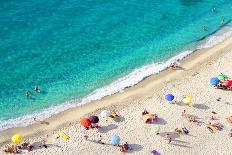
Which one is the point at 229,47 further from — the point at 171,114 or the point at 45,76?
the point at 45,76

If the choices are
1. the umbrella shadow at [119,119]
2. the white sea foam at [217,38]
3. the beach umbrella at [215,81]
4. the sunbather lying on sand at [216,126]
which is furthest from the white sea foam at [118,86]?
the sunbather lying on sand at [216,126]

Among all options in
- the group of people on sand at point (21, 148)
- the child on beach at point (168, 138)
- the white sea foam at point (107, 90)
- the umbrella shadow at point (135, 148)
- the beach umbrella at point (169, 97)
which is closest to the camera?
the group of people on sand at point (21, 148)

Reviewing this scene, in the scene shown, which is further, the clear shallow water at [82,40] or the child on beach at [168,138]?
the clear shallow water at [82,40]

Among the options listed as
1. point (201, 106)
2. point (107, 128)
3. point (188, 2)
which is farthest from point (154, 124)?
point (188, 2)

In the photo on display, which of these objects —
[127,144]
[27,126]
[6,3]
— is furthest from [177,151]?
[6,3]

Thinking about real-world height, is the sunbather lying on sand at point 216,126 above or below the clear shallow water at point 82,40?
below

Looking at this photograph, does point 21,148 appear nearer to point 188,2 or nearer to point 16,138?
point 16,138

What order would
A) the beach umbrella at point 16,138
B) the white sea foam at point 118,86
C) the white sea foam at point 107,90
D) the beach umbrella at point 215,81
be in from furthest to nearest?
the beach umbrella at point 215,81
the white sea foam at point 118,86
the white sea foam at point 107,90
the beach umbrella at point 16,138

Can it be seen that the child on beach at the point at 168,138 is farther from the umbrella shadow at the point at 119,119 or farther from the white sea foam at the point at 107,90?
the white sea foam at the point at 107,90
